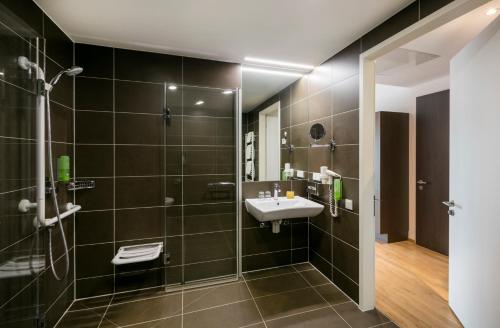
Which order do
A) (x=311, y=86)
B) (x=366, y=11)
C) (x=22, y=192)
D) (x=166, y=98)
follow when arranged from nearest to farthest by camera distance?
(x=22, y=192), (x=366, y=11), (x=166, y=98), (x=311, y=86)

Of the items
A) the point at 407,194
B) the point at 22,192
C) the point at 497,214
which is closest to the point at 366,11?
the point at 497,214

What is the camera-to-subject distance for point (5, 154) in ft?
3.88

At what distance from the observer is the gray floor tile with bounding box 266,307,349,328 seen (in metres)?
1.78

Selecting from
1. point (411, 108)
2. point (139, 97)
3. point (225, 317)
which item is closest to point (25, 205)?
point (139, 97)

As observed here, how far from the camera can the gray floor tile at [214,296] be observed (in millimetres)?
2035

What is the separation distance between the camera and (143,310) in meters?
1.97

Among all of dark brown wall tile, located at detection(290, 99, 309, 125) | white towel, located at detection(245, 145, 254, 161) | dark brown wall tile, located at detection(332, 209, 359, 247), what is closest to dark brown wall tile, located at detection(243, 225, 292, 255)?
dark brown wall tile, located at detection(332, 209, 359, 247)

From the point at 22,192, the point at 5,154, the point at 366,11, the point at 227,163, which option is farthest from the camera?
the point at 227,163

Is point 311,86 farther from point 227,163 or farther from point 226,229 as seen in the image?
point 226,229

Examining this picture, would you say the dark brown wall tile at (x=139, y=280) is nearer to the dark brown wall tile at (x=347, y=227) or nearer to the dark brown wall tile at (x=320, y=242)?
the dark brown wall tile at (x=320, y=242)

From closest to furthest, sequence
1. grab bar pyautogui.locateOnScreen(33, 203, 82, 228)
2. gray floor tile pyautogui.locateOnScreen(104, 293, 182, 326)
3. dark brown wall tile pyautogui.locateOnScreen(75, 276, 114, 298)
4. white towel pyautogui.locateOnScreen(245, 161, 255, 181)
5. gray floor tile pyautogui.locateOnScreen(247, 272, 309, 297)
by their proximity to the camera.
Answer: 1. grab bar pyautogui.locateOnScreen(33, 203, 82, 228)
2. gray floor tile pyautogui.locateOnScreen(104, 293, 182, 326)
3. dark brown wall tile pyautogui.locateOnScreen(75, 276, 114, 298)
4. gray floor tile pyautogui.locateOnScreen(247, 272, 309, 297)
5. white towel pyautogui.locateOnScreen(245, 161, 255, 181)

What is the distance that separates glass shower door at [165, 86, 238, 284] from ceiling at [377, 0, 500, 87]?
6.33ft

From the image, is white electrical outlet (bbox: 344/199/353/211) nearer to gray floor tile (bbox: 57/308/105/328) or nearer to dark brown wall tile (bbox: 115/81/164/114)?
dark brown wall tile (bbox: 115/81/164/114)

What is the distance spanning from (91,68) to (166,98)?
721 mm
